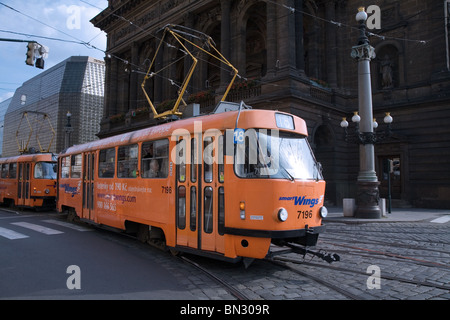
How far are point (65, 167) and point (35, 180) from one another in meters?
4.80

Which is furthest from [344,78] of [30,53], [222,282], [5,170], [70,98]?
[70,98]

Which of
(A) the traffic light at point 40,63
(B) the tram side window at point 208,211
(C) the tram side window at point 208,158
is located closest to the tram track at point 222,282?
(B) the tram side window at point 208,211

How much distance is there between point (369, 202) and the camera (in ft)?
46.3

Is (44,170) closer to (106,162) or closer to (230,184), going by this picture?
(106,162)

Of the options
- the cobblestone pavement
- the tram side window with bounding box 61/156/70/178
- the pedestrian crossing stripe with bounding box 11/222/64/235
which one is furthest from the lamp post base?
the tram side window with bounding box 61/156/70/178

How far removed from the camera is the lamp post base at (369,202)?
14.0 metres

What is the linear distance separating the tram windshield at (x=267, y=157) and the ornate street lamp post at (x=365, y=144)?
30.0 feet

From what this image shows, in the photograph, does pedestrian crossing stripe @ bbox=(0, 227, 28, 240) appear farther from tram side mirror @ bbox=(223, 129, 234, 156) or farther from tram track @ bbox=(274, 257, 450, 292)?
tram track @ bbox=(274, 257, 450, 292)
